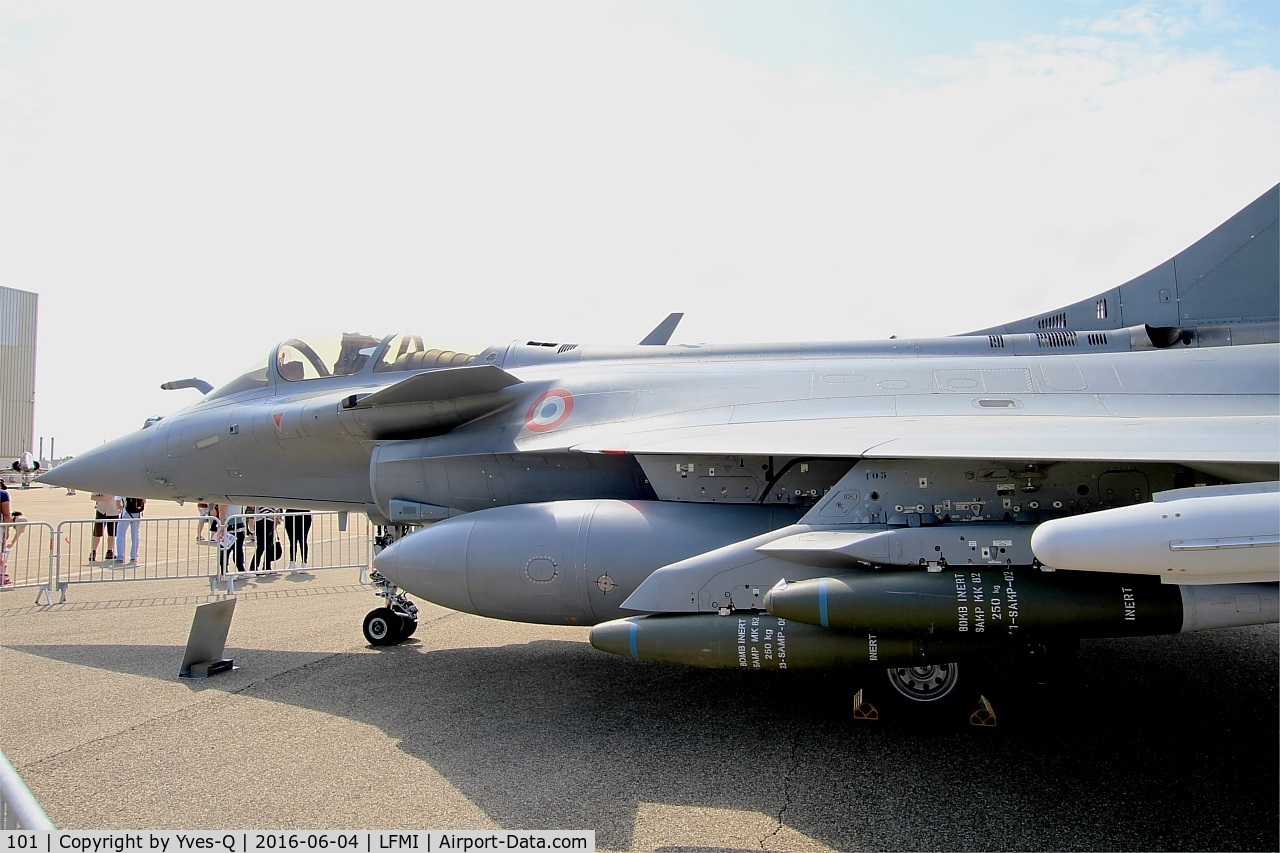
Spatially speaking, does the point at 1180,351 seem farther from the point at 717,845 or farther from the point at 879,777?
the point at 717,845

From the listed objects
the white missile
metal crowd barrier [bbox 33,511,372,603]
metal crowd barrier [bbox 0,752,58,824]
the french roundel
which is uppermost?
the french roundel

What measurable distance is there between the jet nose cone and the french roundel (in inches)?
162

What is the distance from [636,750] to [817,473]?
6.95 ft

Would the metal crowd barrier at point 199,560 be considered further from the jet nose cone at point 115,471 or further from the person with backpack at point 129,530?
the jet nose cone at point 115,471

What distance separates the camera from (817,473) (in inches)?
214

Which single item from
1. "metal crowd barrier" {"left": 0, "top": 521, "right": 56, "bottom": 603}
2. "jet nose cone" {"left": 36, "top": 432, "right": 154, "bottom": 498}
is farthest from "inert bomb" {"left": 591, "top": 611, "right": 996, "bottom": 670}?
"metal crowd barrier" {"left": 0, "top": 521, "right": 56, "bottom": 603}

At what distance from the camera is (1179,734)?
4.96 metres

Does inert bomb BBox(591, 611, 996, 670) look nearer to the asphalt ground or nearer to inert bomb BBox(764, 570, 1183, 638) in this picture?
inert bomb BBox(764, 570, 1183, 638)

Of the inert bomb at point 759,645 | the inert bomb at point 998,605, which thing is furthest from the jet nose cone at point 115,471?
the inert bomb at point 998,605

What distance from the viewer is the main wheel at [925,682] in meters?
5.00

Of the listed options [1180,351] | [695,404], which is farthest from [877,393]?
[1180,351]

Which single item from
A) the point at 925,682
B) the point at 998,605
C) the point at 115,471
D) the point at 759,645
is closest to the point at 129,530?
the point at 115,471

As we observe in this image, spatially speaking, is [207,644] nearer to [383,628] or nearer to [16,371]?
[383,628]
